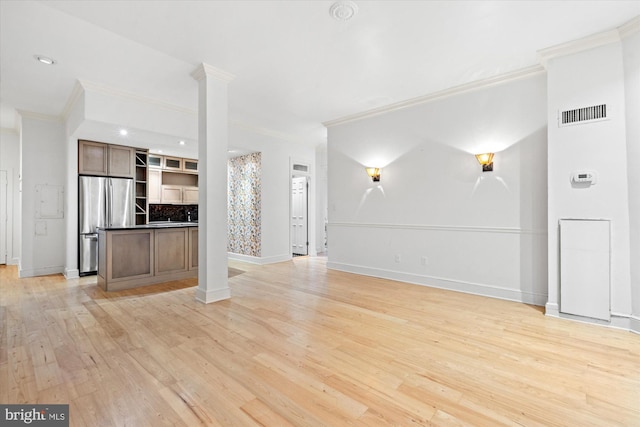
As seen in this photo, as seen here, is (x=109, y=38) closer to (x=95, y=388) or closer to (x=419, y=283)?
(x=95, y=388)

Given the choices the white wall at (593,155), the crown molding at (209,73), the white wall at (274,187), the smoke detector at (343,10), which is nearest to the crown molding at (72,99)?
the crown molding at (209,73)

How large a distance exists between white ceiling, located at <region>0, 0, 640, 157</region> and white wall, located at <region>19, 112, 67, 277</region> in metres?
0.99

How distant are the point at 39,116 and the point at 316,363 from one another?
6862 millimetres

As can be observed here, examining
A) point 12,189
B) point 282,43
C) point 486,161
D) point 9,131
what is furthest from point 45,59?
point 486,161

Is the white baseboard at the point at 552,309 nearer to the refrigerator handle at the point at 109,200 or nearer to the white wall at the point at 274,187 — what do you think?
the white wall at the point at 274,187

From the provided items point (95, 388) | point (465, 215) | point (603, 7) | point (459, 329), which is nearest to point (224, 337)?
point (95, 388)

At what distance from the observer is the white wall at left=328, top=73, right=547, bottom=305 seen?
3734 mm

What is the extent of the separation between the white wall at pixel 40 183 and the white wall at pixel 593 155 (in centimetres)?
798

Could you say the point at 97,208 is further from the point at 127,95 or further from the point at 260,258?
the point at 260,258

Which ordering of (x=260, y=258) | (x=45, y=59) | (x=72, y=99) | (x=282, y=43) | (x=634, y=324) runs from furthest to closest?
(x=260, y=258), (x=72, y=99), (x=45, y=59), (x=282, y=43), (x=634, y=324)

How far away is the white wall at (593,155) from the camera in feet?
9.55

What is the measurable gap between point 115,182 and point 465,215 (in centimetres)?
653

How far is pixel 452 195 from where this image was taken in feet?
14.5

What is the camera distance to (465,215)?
4281mm
